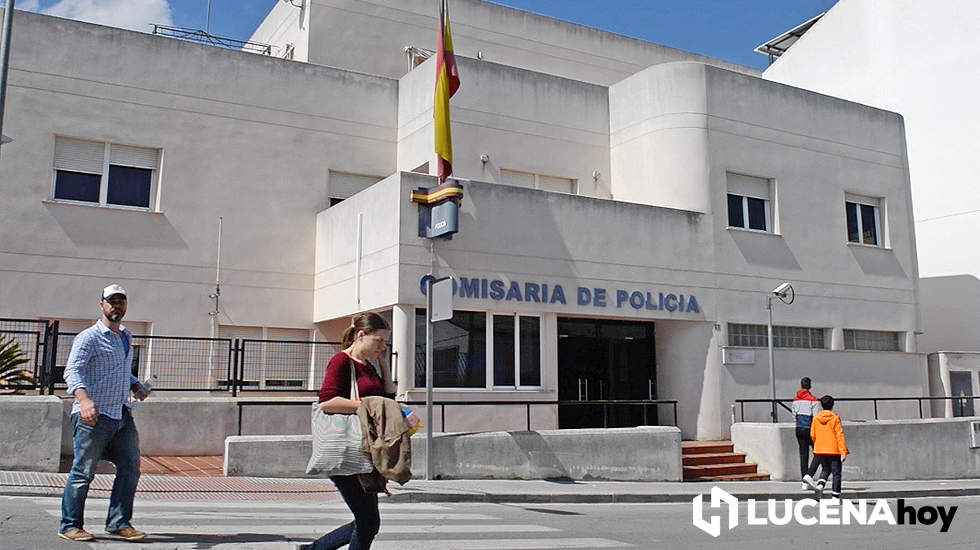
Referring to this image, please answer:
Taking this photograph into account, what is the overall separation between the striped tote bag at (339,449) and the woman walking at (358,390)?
7 centimetres

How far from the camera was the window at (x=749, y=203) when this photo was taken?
2167 centimetres

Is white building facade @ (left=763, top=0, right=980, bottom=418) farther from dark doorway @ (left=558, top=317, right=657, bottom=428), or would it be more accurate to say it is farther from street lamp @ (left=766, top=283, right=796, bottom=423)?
dark doorway @ (left=558, top=317, right=657, bottom=428)

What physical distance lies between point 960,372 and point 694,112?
10.9 metres

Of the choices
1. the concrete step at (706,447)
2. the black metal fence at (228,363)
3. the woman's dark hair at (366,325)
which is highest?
the black metal fence at (228,363)

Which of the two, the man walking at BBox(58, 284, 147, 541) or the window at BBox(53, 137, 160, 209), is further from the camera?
the window at BBox(53, 137, 160, 209)

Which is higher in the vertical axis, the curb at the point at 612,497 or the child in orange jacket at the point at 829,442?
the child in orange jacket at the point at 829,442

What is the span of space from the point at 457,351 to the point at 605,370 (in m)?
4.34

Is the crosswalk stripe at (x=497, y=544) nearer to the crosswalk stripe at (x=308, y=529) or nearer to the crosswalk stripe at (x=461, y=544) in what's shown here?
the crosswalk stripe at (x=461, y=544)

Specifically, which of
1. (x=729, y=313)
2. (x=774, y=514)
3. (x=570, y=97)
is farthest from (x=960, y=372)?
(x=774, y=514)

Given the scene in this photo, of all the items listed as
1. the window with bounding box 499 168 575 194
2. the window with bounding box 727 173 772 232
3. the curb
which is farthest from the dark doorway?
the curb

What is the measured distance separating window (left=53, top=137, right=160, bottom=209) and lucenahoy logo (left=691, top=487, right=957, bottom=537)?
1296 centimetres

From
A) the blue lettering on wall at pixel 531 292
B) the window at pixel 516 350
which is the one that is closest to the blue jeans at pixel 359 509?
the window at pixel 516 350

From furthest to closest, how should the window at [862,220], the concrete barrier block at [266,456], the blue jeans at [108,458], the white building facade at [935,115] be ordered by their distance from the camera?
the white building facade at [935,115] → the window at [862,220] → the concrete barrier block at [266,456] → the blue jeans at [108,458]

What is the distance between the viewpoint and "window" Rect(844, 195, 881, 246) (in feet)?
78.2
